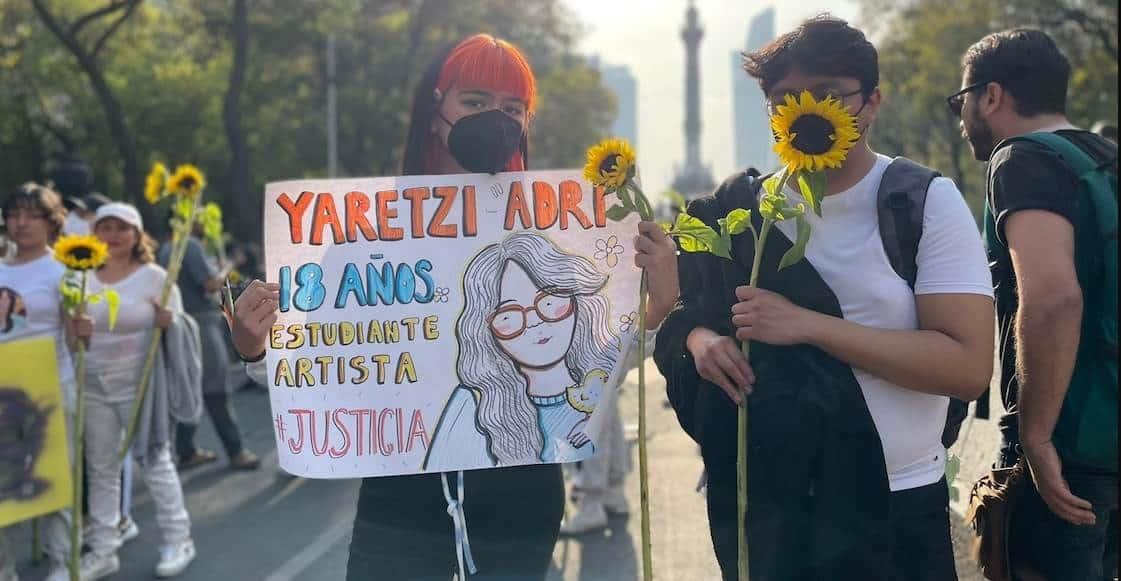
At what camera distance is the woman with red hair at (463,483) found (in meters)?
2.18

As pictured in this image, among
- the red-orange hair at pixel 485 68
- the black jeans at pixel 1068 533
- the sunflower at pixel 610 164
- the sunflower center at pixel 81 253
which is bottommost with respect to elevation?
the black jeans at pixel 1068 533

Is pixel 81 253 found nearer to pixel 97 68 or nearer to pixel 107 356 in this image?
pixel 107 356

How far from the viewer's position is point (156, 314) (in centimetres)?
485

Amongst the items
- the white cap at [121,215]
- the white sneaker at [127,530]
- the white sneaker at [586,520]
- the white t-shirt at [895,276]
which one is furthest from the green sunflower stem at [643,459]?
the white sneaker at [127,530]

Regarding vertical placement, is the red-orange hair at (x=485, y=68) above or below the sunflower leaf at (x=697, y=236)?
above

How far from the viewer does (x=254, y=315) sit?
217 cm

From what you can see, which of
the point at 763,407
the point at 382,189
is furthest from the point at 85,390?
the point at 763,407

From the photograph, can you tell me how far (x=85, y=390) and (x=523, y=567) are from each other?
321 centimetres

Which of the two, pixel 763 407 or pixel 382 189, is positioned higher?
pixel 382 189

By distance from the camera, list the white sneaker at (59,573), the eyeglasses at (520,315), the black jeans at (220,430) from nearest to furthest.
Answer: the eyeglasses at (520,315) → the white sneaker at (59,573) → the black jeans at (220,430)

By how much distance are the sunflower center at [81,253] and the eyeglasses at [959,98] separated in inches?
120

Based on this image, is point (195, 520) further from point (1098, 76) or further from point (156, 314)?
point (1098, 76)

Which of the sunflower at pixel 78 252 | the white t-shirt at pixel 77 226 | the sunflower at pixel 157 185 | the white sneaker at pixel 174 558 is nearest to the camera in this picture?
the sunflower at pixel 78 252

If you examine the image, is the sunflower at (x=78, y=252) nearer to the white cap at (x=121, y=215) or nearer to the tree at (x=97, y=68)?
the white cap at (x=121, y=215)
